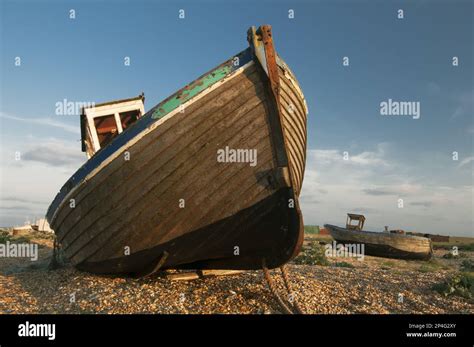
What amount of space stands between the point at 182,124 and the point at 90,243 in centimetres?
290

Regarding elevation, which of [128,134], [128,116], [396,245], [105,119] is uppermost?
[128,116]

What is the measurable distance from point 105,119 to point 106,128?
9.7 inches

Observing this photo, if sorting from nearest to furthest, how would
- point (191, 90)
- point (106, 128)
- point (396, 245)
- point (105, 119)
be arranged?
point (191, 90) < point (105, 119) < point (106, 128) < point (396, 245)

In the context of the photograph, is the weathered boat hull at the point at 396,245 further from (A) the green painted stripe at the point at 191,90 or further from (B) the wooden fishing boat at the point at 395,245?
(A) the green painted stripe at the point at 191,90

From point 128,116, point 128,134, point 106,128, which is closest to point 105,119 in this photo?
point 106,128

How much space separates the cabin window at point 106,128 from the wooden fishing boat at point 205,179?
2263 mm

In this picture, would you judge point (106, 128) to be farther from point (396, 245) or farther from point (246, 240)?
point (396, 245)

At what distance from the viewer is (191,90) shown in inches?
229

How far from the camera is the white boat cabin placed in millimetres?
7883

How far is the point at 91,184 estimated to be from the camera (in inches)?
241

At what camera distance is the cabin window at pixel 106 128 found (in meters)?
8.45
